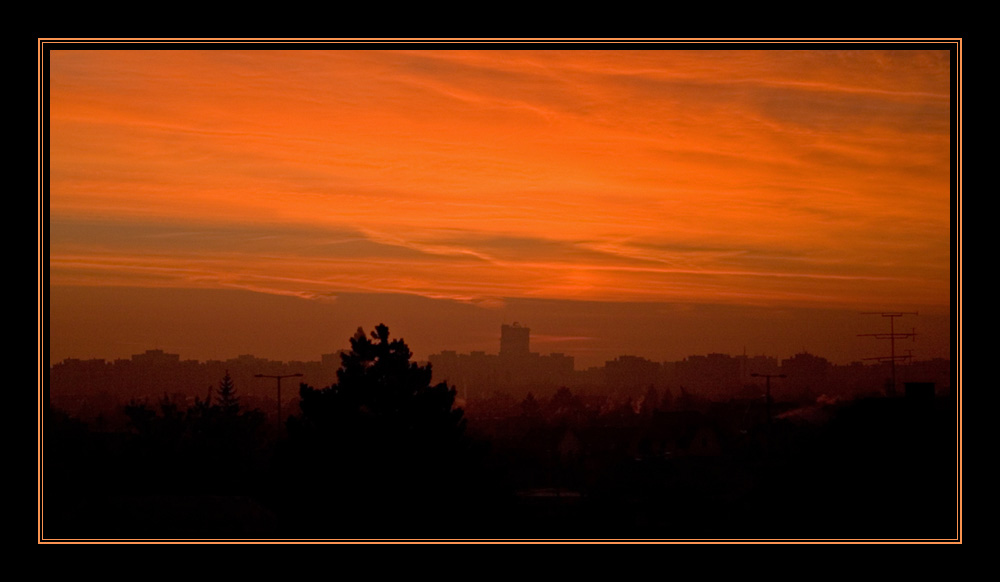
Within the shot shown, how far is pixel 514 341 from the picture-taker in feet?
94.4

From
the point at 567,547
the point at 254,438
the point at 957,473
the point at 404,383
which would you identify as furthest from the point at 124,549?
the point at 254,438

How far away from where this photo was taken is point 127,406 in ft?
119

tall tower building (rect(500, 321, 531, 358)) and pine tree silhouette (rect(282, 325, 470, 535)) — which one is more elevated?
tall tower building (rect(500, 321, 531, 358))

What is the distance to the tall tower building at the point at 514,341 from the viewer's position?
2830 centimetres

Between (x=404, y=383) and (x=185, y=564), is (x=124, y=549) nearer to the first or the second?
(x=185, y=564)

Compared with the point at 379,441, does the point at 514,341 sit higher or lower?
higher

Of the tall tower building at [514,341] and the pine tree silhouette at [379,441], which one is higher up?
the tall tower building at [514,341]

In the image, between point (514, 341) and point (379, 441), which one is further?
point (514, 341)

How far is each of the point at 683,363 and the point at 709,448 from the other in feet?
8.80

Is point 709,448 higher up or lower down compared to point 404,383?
lower down

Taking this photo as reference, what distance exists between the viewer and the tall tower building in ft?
92.8

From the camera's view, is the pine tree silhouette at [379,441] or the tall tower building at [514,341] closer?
the pine tree silhouette at [379,441]

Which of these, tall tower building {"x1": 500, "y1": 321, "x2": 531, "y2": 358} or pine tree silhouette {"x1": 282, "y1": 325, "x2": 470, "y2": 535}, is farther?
tall tower building {"x1": 500, "y1": 321, "x2": 531, "y2": 358}

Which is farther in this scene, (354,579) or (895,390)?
(895,390)
